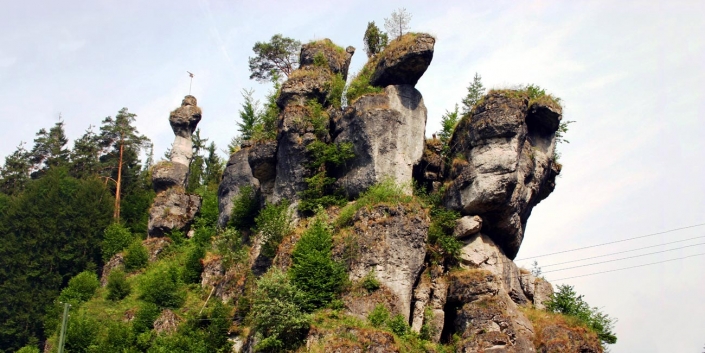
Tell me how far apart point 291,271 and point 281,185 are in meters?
6.70

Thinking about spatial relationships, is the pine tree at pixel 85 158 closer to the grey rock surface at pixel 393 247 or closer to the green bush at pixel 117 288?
the green bush at pixel 117 288

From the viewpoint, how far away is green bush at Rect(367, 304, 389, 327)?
26.7 m

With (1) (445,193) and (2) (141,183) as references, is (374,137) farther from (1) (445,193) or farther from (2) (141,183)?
(2) (141,183)

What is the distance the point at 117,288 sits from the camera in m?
38.5

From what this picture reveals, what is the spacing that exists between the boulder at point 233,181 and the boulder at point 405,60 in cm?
957

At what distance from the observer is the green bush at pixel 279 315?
2642 centimetres

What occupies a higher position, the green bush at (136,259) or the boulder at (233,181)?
the boulder at (233,181)

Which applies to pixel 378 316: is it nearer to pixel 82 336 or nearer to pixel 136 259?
pixel 82 336

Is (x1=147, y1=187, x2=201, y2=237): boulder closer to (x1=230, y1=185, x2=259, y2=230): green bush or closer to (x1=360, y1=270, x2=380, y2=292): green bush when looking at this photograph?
(x1=230, y1=185, x2=259, y2=230): green bush

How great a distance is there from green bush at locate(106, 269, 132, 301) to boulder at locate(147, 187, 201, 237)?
539 cm

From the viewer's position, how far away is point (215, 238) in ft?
125

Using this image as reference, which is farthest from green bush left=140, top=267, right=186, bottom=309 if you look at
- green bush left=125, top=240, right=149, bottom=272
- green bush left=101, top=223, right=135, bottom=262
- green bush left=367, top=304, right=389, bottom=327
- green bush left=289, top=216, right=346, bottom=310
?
green bush left=367, top=304, right=389, bottom=327

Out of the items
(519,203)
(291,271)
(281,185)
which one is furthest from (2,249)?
(519,203)

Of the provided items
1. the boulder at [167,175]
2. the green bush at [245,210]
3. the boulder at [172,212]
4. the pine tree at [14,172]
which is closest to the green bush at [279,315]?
the green bush at [245,210]
